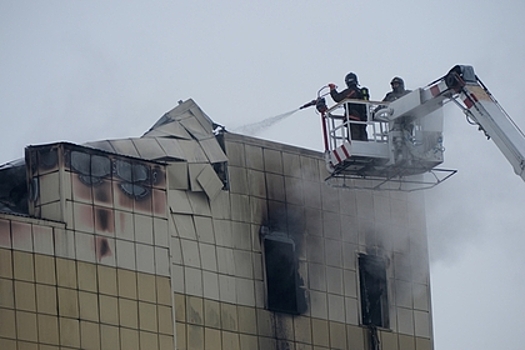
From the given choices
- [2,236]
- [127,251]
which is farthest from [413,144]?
[2,236]

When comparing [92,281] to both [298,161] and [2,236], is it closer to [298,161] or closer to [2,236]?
[2,236]

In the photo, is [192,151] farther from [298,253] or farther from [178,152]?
[298,253]

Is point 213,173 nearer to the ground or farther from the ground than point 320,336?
farther from the ground

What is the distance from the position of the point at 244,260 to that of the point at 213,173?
83.8 inches

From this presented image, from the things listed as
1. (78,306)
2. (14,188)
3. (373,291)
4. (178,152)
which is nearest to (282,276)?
(373,291)

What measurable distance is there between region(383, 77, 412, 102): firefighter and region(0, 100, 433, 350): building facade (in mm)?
3550

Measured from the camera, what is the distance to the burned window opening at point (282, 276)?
3341 cm

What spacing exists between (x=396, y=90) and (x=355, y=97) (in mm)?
963

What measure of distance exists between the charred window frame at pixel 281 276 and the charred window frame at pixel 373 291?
7.64 feet

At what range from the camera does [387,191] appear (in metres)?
36.7

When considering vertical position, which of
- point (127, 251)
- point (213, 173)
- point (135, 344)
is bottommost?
point (135, 344)

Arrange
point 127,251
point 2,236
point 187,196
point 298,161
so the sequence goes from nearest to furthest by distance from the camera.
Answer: point 2,236, point 127,251, point 187,196, point 298,161

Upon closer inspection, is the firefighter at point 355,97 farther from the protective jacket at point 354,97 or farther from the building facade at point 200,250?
the building facade at point 200,250

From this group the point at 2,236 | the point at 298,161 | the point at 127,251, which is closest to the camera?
the point at 2,236
